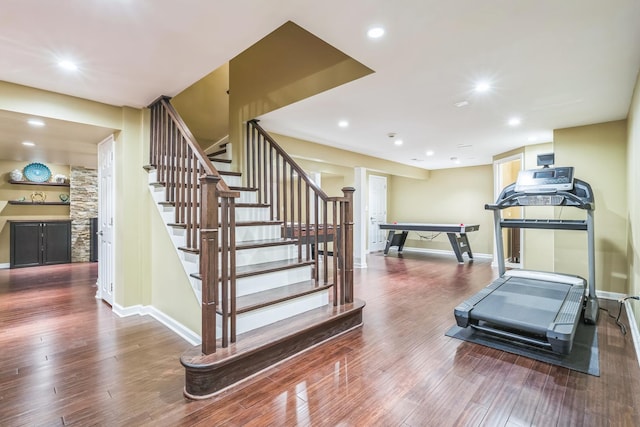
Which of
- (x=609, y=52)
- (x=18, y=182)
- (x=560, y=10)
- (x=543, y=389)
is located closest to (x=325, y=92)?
(x=560, y=10)

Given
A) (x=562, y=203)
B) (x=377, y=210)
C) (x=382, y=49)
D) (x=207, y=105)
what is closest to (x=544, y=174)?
(x=562, y=203)

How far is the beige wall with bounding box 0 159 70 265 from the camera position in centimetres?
672

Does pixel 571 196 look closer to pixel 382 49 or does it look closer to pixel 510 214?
pixel 382 49

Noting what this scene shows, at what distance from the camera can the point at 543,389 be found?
6.78 ft

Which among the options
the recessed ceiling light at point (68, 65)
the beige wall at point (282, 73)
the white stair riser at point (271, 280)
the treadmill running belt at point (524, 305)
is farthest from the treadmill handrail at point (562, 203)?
the recessed ceiling light at point (68, 65)

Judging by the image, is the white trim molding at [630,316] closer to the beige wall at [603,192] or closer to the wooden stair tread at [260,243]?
the beige wall at [603,192]

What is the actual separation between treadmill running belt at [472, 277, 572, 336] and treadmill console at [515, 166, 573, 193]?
44.2 inches

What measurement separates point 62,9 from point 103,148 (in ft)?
8.53

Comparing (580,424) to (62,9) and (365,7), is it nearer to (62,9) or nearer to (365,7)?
(365,7)

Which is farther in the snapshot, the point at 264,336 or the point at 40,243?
the point at 40,243

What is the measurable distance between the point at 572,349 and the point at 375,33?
303cm

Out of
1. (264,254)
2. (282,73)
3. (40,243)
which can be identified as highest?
(282,73)

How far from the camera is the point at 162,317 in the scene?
3.32m

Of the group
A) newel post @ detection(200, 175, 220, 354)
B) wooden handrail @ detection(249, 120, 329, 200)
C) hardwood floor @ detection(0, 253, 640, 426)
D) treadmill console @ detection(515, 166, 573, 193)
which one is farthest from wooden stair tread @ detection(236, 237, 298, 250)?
treadmill console @ detection(515, 166, 573, 193)
